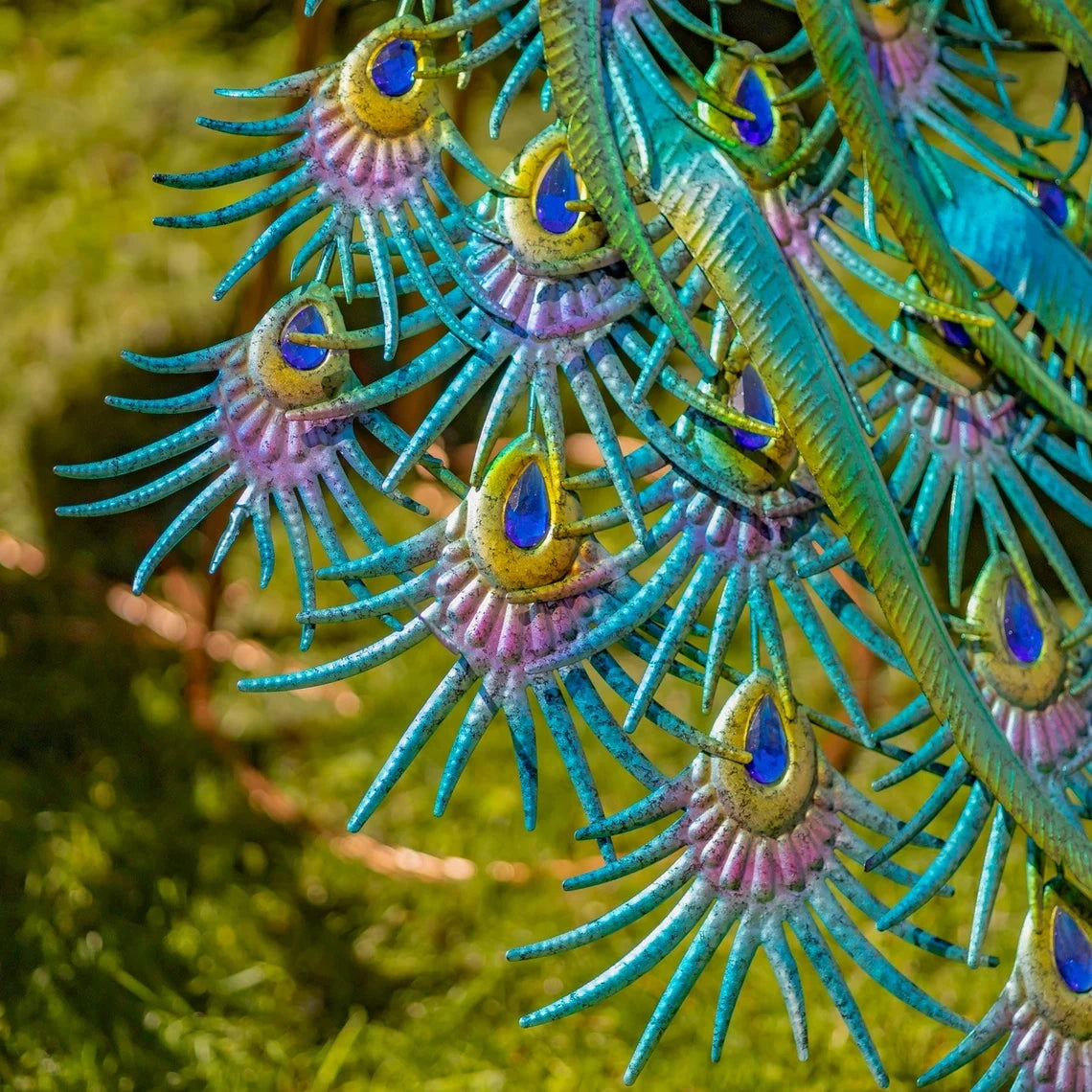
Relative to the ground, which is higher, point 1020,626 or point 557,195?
point 557,195

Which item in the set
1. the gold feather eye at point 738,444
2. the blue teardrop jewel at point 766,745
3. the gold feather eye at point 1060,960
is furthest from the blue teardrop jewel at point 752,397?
the gold feather eye at point 1060,960

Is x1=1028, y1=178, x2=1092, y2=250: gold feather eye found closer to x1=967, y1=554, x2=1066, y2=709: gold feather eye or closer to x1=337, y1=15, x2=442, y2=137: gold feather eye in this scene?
x1=967, y1=554, x2=1066, y2=709: gold feather eye

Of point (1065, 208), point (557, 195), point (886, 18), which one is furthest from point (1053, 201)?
point (557, 195)

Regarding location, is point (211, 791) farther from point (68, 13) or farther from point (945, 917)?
point (68, 13)

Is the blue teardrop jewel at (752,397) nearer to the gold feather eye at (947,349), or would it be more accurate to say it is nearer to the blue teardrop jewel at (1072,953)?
the gold feather eye at (947,349)

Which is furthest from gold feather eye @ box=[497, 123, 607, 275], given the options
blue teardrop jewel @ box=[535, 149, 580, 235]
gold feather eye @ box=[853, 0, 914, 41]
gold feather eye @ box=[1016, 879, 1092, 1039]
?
gold feather eye @ box=[1016, 879, 1092, 1039]

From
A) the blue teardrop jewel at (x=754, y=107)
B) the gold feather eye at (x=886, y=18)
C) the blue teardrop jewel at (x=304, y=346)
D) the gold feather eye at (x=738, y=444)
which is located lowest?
the gold feather eye at (x=738, y=444)

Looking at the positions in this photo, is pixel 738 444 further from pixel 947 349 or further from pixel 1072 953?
pixel 1072 953
